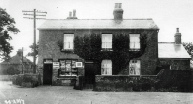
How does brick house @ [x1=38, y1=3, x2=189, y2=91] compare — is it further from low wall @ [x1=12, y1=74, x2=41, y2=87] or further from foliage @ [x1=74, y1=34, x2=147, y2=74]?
low wall @ [x1=12, y1=74, x2=41, y2=87]

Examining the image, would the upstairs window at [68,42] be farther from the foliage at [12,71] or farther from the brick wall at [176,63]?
the foliage at [12,71]

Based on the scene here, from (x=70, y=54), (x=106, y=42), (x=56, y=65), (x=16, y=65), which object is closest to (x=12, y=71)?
(x=16, y=65)

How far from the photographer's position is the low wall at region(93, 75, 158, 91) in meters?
20.8

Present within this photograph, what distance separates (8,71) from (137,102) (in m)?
57.1

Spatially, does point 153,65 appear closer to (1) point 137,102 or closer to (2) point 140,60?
(2) point 140,60

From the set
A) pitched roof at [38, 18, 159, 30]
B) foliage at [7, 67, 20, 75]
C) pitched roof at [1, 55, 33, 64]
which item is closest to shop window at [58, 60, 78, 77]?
pitched roof at [38, 18, 159, 30]

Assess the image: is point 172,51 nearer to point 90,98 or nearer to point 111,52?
point 111,52

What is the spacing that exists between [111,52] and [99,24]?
3.76 metres

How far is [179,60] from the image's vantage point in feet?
100

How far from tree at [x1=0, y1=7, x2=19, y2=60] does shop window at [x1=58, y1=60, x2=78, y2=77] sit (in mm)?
17887

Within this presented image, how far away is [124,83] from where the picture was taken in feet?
68.4

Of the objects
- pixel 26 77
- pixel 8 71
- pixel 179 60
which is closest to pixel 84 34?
pixel 26 77

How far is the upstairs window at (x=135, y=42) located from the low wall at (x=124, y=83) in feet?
22.8

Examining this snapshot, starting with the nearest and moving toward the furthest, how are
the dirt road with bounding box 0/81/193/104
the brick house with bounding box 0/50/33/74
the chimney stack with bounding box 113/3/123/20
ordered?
the dirt road with bounding box 0/81/193/104
the chimney stack with bounding box 113/3/123/20
the brick house with bounding box 0/50/33/74
